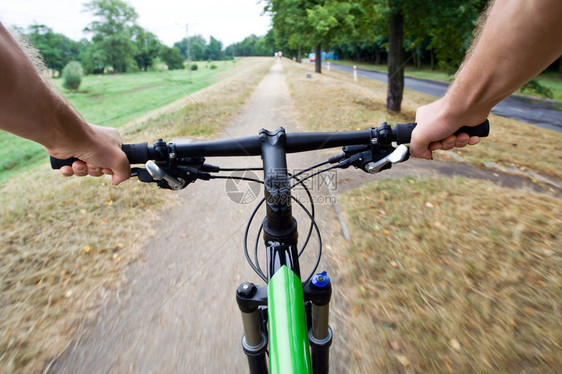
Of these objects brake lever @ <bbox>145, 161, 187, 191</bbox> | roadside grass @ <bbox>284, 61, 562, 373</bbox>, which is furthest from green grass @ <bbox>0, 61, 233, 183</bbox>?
brake lever @ <bbox>145, 161, 187, 191</bbox>

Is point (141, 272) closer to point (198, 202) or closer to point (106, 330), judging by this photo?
point (106, 330)

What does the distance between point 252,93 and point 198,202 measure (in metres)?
12.9

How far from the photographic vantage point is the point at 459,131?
1.19 meters

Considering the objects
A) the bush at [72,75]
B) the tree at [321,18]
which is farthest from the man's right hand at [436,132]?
the bush at [72,75]

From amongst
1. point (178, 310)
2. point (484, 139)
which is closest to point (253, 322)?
point (178, 310)

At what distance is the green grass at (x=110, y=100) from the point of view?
11773mm

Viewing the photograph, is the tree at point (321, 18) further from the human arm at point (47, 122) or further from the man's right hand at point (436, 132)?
the human arm at point (47, 122)

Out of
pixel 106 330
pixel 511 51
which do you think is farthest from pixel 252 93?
pixel 511 51

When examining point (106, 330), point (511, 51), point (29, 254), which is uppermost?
point (511, 51)

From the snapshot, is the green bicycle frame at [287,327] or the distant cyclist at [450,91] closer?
the distant cyclist at [450,91]

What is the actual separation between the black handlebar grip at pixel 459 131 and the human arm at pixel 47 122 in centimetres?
123

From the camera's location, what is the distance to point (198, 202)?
509 cm

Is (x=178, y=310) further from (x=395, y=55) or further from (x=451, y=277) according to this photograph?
(x=395, y=55)

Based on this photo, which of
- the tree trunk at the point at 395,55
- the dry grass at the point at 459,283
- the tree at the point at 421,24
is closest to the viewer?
the dry grass at the point at 459,283
